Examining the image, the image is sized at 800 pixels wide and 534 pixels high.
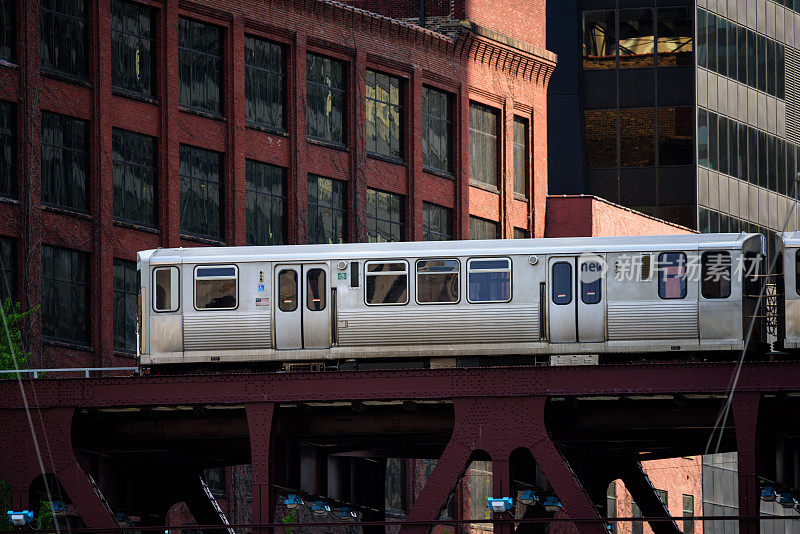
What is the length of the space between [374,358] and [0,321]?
41.0 ft

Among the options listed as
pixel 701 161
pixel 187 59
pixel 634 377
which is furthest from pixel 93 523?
pixel 701 161

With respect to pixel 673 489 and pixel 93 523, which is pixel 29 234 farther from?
pixel 673 489

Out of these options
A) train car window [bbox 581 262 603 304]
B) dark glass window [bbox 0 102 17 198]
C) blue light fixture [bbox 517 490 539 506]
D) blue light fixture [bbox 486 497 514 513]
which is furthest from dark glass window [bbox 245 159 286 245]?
blue light fixture [bbox 486 497 514 513]

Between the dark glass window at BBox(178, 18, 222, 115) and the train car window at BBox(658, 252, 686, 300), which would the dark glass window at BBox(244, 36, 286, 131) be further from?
the train car window at BBox(658, 252, 686, 300)

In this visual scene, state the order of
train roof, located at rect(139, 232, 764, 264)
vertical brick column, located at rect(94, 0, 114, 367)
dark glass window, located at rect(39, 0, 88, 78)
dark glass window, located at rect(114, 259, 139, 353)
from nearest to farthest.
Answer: train roof, located at rect(139, 232, 764, 264)
dark glass window, located at rect(39, 0, 88, 78)
vertical brick column, located at rect(94, 0, 114, 367)
dark glass window, located at rect(114, 259, 139, 353)

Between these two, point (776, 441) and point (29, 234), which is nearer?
point (776, 441)

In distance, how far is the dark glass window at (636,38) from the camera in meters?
93.4

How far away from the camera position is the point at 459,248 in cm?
4250

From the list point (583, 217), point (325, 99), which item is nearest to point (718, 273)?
point (325, 99)

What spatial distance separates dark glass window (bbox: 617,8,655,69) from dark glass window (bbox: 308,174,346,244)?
90.3 ft

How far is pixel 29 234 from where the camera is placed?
58.2m

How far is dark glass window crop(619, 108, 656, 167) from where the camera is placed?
93688 millimetres

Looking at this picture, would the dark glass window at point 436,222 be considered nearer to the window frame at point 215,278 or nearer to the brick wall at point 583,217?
the brick wall at point 583,217

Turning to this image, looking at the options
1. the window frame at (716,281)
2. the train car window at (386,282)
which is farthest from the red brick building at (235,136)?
the window frame at (716,281)
